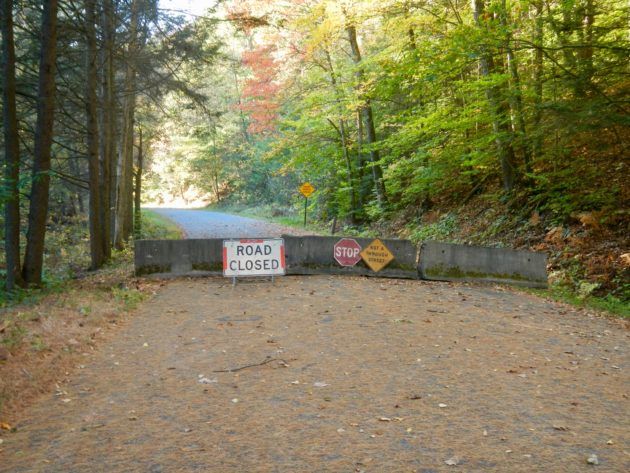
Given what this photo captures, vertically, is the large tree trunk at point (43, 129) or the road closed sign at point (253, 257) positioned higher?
the large tree trunk at point (43, 129)

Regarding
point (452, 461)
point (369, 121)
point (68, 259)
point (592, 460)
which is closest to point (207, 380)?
point (452, 461)

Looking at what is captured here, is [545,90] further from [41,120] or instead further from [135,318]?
[41,120]

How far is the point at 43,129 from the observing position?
446 inches

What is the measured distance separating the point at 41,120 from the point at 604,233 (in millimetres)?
13743

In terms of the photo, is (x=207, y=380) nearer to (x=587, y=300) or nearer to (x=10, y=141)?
(x=10, y=141)

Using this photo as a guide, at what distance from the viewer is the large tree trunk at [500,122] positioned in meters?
Answer: 14.9

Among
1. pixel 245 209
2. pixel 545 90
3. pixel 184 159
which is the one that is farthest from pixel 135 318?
pixel 184 159

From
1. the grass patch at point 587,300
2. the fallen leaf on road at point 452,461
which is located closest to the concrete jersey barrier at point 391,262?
the grass patch at point 587,300

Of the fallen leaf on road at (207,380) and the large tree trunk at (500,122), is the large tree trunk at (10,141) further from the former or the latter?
the large tree trunk at (500,122)

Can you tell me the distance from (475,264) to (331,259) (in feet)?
12.2

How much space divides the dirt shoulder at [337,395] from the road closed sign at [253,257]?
257 cm

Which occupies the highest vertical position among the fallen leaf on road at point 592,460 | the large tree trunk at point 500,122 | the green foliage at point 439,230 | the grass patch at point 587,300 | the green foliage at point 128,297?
the large tree trunk at point 500,122

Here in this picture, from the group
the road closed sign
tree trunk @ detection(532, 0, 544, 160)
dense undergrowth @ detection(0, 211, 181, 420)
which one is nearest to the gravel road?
dense undergrowth @ detection(0, 211, 181, 420)

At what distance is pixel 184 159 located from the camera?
51844mm
